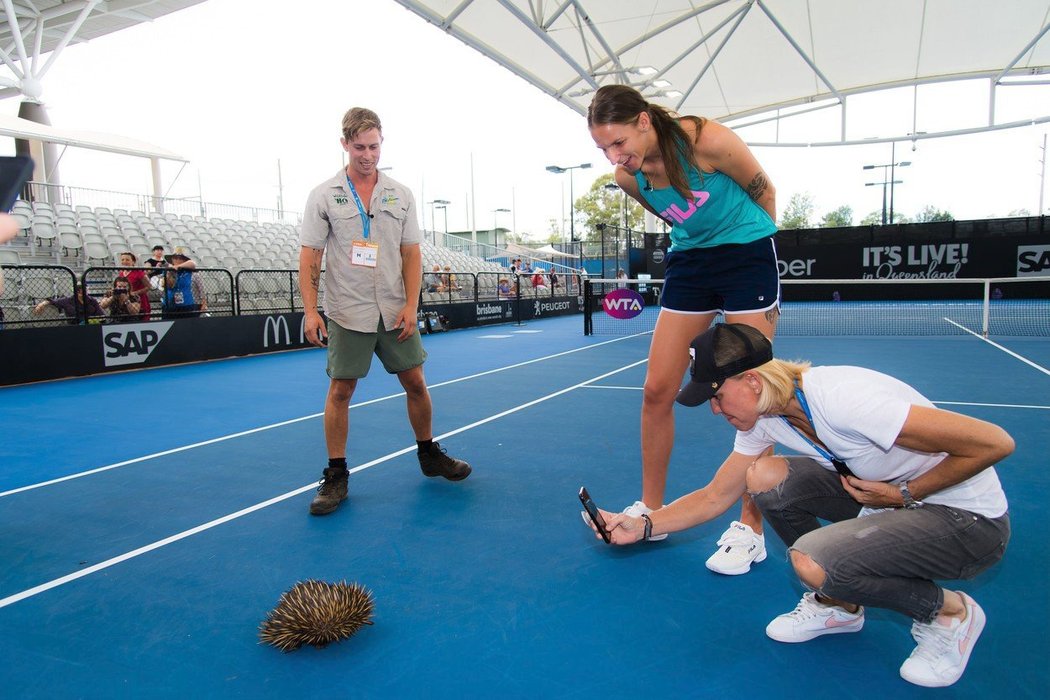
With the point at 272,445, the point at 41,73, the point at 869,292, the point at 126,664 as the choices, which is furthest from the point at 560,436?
the point at 41,73

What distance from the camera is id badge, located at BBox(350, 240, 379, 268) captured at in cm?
367

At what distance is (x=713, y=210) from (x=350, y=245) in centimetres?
204

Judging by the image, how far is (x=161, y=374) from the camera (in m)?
9.28

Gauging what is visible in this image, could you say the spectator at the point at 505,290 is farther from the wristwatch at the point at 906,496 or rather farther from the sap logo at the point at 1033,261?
the wristwatch at the point at 906,496

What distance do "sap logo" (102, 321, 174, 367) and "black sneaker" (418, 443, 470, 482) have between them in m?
7.65

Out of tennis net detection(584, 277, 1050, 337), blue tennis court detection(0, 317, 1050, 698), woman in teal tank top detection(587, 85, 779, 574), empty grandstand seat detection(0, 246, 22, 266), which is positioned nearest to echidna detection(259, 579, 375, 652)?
blue tennis court detection(0, 317, 1050, 698)

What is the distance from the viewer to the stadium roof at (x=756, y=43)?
16.8m

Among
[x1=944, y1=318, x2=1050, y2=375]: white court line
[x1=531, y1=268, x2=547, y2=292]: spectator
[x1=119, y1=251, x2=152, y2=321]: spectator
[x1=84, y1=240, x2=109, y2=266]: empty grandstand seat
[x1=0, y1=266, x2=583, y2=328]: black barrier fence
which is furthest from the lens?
[x1=531, y1=268, x2=547, y2=292]: spectator

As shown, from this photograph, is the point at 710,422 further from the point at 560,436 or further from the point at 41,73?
the point at 41,73

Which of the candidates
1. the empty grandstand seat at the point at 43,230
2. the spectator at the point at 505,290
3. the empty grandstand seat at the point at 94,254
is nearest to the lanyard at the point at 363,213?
the empty grandstand seat at the point at 94,254

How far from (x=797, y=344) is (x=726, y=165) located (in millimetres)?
9401

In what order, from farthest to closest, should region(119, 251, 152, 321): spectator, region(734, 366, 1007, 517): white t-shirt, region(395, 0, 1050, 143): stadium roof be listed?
region(395, 0, 1050, 143): stadium roof < region(119, 251, 152, 321): spectator < region(734, 366, 1007, 517): white t-shirt

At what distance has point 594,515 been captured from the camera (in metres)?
2.42

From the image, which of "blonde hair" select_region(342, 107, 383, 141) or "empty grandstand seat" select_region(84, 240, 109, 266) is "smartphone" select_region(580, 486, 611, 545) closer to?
"blonde hair" select_region(342, 107, 383, 141)
